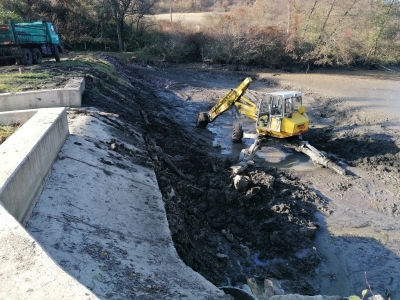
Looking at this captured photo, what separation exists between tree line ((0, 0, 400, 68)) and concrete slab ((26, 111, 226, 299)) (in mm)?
28873

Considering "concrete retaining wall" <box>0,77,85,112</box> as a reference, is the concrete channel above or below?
below

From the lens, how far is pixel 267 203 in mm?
10602

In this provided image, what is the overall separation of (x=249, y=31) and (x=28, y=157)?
3334 cm

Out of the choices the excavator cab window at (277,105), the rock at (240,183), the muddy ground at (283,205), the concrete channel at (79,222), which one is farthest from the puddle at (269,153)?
the concrete channel at (79,222)

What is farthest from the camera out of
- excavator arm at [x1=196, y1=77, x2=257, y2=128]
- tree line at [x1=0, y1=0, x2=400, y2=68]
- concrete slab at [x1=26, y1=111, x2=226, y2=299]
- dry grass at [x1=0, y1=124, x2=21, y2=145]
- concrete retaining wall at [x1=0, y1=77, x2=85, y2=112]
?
tree line at [x1=0, y1=0, x2=400, y2=68]

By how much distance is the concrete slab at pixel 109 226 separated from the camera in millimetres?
4859

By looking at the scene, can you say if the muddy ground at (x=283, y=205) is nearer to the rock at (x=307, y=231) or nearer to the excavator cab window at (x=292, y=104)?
the rock at (x=307, y=231)

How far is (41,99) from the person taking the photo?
11.5 metres

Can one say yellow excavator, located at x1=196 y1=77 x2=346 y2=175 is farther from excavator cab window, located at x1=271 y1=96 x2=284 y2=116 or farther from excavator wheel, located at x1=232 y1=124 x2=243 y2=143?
excavator wheel, located at x1=232 y1=124 x2=243 y2=143

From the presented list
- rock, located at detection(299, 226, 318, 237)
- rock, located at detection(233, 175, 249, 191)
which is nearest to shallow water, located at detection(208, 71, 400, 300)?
rock, located at detection(299, 226, 318, 237)

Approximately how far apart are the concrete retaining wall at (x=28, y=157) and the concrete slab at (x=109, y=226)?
27 cm

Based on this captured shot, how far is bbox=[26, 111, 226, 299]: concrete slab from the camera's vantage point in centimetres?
486

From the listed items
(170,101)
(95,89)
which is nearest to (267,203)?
(95,89)

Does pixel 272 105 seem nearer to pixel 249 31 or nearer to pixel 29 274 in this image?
pixel 29 274
